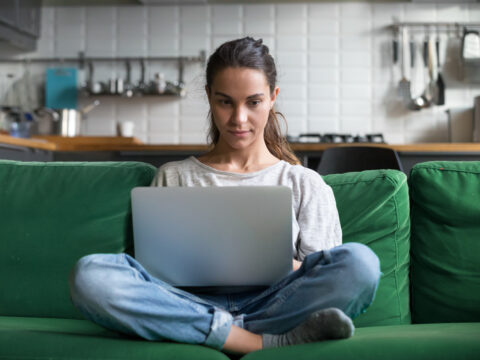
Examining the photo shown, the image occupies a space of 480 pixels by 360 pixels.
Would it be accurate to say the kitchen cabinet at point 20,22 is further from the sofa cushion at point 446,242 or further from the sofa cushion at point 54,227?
the sofa cushion at point 446,242

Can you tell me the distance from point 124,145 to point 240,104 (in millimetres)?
2370

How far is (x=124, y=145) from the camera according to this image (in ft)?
12.6

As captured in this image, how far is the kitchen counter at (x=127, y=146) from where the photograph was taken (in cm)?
359

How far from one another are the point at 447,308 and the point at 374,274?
392 millimetres

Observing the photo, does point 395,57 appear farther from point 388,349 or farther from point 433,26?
point 388,349

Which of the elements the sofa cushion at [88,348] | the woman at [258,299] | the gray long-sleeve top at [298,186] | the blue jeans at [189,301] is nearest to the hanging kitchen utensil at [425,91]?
the gray long-sleeve top at [298,186]

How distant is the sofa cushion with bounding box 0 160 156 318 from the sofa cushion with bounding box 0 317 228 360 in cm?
30

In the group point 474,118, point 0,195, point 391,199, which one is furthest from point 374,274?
point 474,118

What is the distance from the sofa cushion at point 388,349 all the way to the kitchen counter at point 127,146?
7.86 feet

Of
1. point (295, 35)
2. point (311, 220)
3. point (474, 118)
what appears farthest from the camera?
point (295, 35)

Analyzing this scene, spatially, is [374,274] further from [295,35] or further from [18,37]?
[18,37]

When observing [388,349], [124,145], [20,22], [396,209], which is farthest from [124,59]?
[388,349]

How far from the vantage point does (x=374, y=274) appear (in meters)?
1.26

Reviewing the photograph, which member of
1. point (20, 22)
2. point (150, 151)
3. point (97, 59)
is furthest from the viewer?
point (97, 59)
